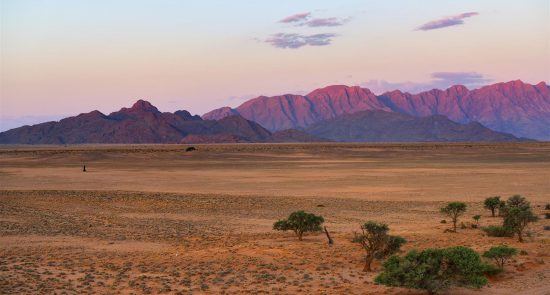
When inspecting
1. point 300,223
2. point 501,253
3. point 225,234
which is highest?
point 300,223

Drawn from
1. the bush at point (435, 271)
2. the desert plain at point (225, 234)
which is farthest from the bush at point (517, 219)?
the bush at point (435, 271)

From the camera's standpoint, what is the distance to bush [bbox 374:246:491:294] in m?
12.2

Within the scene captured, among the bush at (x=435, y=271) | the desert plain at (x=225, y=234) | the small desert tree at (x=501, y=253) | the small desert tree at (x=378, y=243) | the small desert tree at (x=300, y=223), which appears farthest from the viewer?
the small desert tree at (x=300, y=223)

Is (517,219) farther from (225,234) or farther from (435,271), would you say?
(225,234)

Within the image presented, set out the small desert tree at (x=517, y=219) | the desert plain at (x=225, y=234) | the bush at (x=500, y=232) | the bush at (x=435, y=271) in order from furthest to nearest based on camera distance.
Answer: the bush at (x=500, y=232) → the small desert tree at (x=517, y=219) → the desert plain at (x=225, y=234) → the bush at (x=435, y=271)

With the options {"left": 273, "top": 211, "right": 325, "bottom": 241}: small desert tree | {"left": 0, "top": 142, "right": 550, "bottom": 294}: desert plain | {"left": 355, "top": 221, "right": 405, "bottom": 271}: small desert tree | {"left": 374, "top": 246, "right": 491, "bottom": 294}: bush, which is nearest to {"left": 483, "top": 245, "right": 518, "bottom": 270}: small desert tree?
{"left": 0, "top": 142, "right": 550, "bottom": 294}: desert plain

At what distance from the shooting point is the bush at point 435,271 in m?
12.2

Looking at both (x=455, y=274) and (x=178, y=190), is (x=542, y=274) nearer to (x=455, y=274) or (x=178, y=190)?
(x=455, y=274)

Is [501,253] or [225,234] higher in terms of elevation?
[501,253]

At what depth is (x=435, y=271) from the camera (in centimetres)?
1259

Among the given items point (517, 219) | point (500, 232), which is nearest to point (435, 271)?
point (517, 219)

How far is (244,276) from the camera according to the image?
47.4ft

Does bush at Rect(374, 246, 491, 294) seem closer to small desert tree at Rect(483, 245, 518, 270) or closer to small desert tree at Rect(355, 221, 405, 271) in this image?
small desert tree at Rect(483, 245, 518, 270)

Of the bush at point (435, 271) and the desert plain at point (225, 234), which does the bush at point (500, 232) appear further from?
the bush at point (435, 271)
